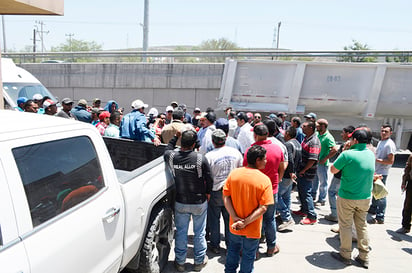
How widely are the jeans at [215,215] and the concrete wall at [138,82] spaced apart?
8485 mm

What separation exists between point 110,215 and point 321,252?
324 centimetres

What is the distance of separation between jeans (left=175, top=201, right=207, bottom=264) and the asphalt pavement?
215mm

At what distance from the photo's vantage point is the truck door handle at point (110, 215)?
7.89ft

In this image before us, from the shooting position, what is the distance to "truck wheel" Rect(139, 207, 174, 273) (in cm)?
317

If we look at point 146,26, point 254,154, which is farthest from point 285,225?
point 146,26

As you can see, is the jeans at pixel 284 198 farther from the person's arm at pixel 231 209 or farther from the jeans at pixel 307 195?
the person's arm at pixel 231 209

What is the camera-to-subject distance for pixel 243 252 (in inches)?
127

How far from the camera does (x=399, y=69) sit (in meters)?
9.24

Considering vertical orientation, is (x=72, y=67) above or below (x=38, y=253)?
above

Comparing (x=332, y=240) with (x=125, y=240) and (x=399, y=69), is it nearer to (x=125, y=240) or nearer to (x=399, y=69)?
(x=125, y=240)

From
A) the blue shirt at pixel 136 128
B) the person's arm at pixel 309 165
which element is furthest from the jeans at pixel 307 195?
the blue shirt at pixel 136 128

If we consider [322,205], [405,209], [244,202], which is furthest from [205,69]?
[244,202]

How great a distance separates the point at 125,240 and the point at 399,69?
9711mm

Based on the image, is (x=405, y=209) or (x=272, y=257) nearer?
(x=272, y=257)
